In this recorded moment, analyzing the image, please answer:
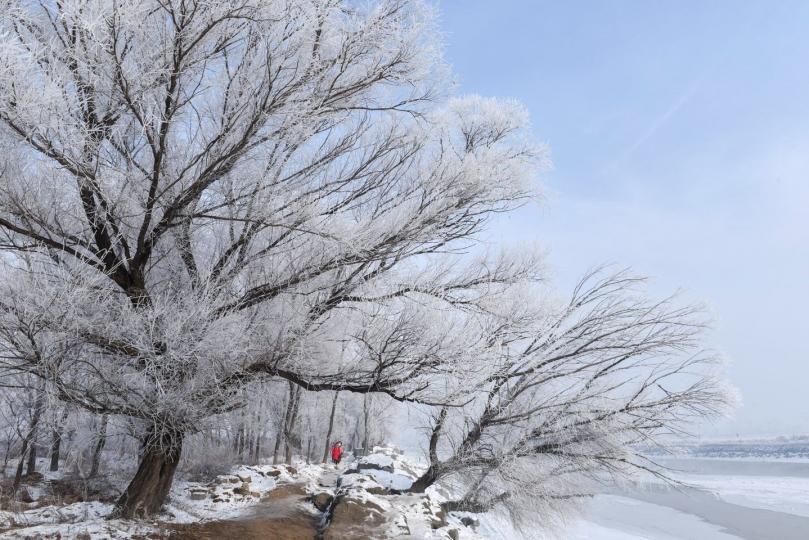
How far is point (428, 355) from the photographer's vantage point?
6707mm

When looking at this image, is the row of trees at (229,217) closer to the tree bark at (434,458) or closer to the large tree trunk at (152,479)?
the large tree trunk at (152,479)

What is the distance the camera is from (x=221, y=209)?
7.10 m

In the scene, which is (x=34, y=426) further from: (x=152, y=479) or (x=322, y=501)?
(x=322, y=501)

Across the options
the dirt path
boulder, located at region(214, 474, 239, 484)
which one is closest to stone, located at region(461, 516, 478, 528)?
the dirt path

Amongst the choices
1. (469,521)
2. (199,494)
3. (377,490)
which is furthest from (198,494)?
(469,521)

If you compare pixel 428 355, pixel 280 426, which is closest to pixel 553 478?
pixel 428 355

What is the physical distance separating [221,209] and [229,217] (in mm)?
577

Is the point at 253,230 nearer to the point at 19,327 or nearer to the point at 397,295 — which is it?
the point at 397,295

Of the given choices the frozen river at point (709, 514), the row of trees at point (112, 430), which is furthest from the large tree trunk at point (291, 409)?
the frozen river at point (709, 514)

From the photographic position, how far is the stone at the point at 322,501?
413 inches

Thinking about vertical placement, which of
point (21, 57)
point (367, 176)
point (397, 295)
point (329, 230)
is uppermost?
point (367, 176)

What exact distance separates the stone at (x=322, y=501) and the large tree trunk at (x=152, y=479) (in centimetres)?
359

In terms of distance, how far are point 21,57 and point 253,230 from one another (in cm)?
303

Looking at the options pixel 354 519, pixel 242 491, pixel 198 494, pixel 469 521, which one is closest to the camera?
pixel 354 519
